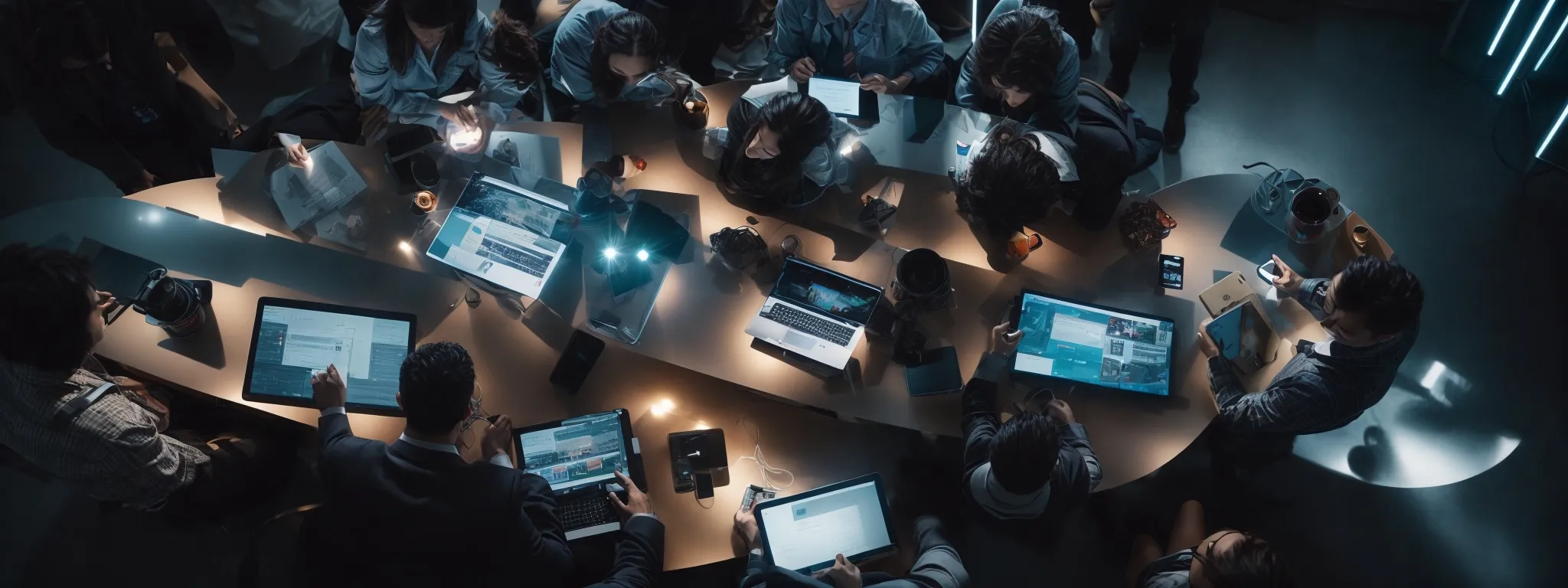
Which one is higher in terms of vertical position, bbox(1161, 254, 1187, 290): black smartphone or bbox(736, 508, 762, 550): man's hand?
bbox(1161, 254, 1187, 290): black smartphone

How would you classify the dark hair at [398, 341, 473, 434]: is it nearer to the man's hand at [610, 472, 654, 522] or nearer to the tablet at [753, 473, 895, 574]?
the man's hand at [610, 472, 654, 522]

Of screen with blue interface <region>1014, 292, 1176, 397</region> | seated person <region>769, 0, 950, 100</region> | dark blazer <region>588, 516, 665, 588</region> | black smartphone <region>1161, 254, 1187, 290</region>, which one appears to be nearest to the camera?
dark blazer <region>588, 516, 665, 588</region>

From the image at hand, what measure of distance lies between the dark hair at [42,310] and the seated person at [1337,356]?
3924 mm

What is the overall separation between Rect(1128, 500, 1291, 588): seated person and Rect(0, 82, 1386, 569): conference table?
37 centimetres

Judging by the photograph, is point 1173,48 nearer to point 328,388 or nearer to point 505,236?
point 505,236

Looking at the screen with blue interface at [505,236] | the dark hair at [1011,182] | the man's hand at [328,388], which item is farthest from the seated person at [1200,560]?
the man's hand at [328,388]

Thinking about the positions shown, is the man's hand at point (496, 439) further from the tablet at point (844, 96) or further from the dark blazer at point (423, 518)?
the tablet at point (844, 96)

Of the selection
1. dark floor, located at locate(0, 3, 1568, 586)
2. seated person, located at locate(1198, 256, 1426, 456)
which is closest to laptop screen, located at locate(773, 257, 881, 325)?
seated person, located at locate(1198, 256, 1426, 456)

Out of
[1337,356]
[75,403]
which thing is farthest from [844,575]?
[75,403]

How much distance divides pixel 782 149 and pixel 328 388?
1.86 m

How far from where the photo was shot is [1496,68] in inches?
199

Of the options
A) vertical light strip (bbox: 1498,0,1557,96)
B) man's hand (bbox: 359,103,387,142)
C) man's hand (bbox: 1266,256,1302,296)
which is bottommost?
man's hand (bbox: 359,103,387,142)

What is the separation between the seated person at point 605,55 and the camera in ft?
11.4

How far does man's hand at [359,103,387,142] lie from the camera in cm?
367
